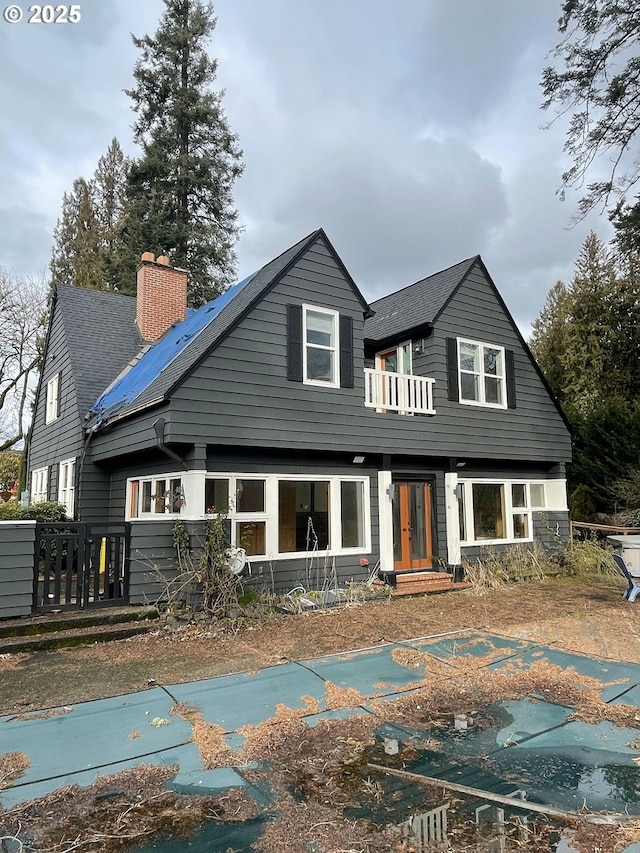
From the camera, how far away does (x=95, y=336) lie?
13633 mm

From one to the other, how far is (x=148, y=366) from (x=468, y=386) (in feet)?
22.9

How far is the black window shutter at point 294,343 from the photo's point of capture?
947cm

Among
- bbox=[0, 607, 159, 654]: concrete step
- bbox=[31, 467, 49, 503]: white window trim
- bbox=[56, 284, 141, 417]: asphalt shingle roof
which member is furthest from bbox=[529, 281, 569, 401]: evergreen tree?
bbox=[0, 607, 159, 654]: concrete step

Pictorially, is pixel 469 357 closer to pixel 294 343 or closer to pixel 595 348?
pixel 294 343

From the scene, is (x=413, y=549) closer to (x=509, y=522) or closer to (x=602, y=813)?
(x=509, y=522)

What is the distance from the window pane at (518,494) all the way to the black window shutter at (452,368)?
3.13m

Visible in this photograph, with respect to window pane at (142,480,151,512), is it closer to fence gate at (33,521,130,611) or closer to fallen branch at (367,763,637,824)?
fence gate at (33,521,130,611)

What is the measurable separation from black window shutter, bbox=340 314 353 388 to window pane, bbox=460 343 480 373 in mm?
3289

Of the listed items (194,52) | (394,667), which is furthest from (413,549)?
(194,52)

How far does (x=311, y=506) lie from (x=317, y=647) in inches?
142

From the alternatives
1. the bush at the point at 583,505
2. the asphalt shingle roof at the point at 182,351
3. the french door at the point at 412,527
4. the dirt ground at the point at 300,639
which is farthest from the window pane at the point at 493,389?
the bush at the point at 583,505

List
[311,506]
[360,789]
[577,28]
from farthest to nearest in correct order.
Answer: [577,28]
[311,506]
[360,789]

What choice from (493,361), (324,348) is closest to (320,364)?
(324,348)

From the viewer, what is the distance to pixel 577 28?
1290cm
